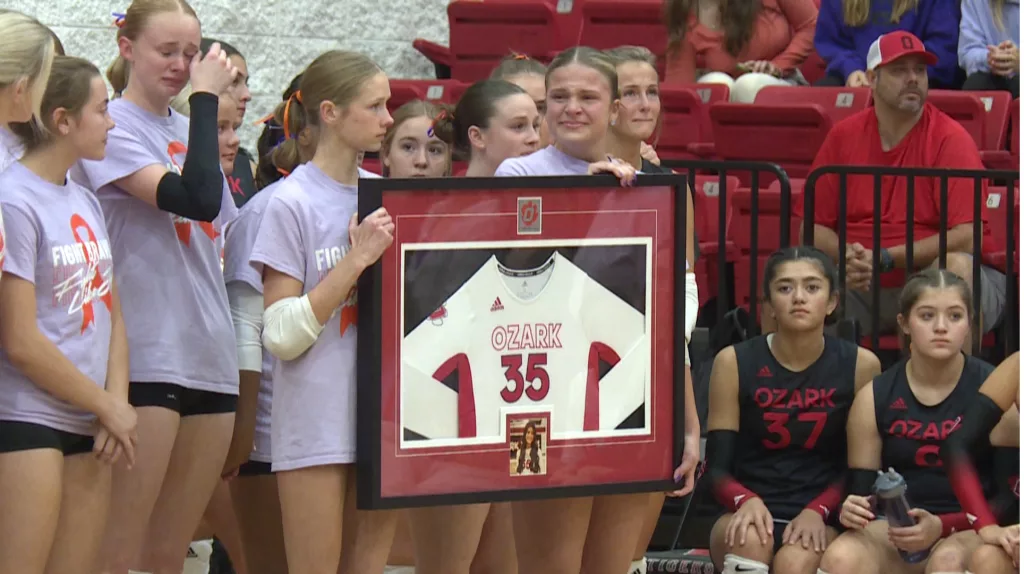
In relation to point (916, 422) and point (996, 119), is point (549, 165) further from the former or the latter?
point (996, 119)

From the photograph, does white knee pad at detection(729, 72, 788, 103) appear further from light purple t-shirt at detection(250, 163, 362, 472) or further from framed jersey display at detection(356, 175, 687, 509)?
light purple t-shirt at detection(250, 163, 362, 472)

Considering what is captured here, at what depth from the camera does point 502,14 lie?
8328 millimetres

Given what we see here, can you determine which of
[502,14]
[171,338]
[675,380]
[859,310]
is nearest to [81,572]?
[171,338]

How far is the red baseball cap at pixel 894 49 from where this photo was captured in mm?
6164

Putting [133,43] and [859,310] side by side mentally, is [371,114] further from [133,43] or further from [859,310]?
[859,310]

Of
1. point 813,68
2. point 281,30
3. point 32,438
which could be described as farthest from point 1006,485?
point 281,30

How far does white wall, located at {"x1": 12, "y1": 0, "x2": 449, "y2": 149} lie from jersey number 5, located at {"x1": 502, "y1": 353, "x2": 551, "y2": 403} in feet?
16.7

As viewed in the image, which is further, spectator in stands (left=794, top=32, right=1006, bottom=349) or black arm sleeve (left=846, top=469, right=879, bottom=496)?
spectator in stands (left=794, top=32, right=1006, bottom=349)

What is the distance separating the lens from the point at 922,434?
4.65m

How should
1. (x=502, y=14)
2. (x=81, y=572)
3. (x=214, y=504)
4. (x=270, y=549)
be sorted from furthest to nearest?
1. (x=502, y=14)
2. (x=214, y=504)
3. (x=270, y=549)
4. (x=81, y=572)

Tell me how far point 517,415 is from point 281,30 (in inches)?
211

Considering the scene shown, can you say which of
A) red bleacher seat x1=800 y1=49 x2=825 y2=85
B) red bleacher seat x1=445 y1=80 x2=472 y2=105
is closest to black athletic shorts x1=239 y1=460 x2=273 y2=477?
red bleacher seat x1=445 y1=80 x2=472 y2=105

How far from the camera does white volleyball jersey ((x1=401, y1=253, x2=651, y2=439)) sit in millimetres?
3594

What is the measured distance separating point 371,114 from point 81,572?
125 centimetres
